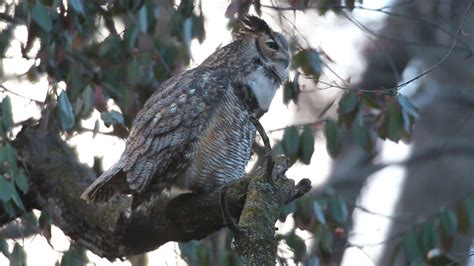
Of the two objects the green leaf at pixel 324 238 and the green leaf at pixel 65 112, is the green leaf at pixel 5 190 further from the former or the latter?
the green leaf at pixel 324 238

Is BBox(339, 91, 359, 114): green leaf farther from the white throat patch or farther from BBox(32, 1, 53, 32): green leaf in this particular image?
BBox(32, 1, 53, 32): green leaf

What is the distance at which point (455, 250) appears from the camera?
6988 mm

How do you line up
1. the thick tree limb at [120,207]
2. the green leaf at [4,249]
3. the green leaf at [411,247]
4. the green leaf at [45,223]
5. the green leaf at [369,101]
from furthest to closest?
1. the green leaf at [411,247]
2. the green leaf at [369,101]
3. the green leaf at [45,223]
4. the green leaf at [4,249]
5. the thick tree limb at [120,207]

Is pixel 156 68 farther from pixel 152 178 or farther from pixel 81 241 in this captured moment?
pixel 152 178

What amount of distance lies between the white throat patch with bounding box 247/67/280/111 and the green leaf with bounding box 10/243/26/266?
109 centimetres

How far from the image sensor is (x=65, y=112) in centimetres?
437

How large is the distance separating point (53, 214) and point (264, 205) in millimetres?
1626

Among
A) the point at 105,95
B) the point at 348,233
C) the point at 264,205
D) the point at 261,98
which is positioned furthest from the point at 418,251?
the point at 264,205

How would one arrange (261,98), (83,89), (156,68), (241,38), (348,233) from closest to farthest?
(261,98) → (241,38) → (83,89) → (156,68) → (348,233)

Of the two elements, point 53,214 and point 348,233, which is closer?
point 53,214

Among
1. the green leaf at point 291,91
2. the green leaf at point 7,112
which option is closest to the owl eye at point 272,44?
the green leaf at point 291,91

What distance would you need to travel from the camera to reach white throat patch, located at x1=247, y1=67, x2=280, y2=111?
428 cm

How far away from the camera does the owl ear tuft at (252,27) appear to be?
14.9ft

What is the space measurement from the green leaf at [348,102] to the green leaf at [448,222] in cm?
66
